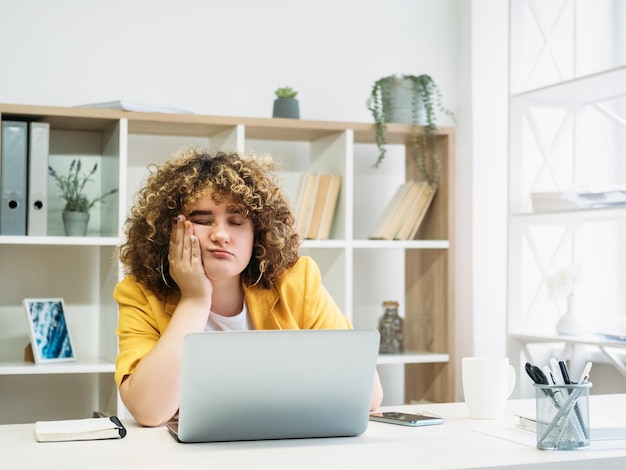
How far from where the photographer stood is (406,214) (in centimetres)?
328

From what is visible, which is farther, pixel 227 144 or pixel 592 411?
pixel 227 144

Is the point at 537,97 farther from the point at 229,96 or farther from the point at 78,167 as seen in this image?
the point at 78,167

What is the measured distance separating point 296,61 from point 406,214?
0.75m

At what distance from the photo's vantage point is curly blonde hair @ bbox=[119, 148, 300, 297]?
1.87 meters

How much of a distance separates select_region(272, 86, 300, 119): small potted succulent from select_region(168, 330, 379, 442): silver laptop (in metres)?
1.89

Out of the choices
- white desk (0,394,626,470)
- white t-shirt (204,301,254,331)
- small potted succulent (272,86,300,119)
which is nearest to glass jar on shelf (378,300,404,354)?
small potted succulent (272,86,300,119)

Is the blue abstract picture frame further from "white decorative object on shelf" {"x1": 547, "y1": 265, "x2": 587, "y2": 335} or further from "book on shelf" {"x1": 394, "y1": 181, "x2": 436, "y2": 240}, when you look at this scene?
"white decorative object on shelf" {"x1": 547, "y1": 265, "x2": 587, "y2": 335}

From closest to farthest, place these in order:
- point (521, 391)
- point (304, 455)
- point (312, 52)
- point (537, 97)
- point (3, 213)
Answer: point (304, 455)
point (3, 213)
point (537, 97)
point (521, 391)
point (312, 52)

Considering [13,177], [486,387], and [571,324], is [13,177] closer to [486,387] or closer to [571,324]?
[486,387]

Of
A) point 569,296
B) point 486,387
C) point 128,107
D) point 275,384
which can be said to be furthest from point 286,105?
point 275,384

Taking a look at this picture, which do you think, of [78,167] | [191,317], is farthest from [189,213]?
[78,167]

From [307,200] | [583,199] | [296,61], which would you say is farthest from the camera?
[296,61]

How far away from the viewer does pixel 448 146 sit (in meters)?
3.26

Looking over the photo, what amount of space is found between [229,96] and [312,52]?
15.3 inches
